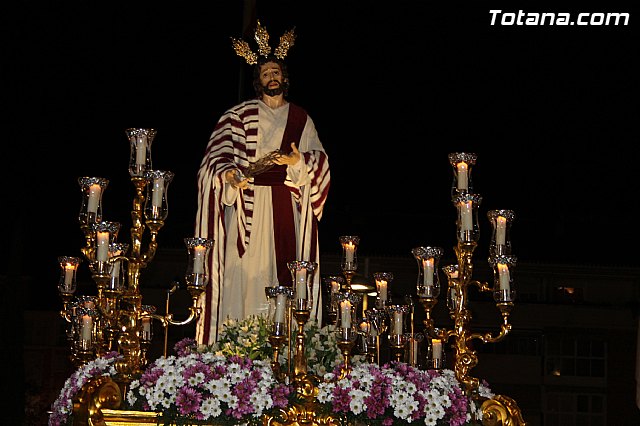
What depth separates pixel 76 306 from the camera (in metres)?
8.35

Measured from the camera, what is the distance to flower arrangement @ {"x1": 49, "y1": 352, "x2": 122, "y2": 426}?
779 cm

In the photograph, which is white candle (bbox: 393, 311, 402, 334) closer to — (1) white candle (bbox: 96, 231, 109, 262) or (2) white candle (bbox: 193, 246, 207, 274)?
(2) white candle (bbox: 193, 246, 207, 274)

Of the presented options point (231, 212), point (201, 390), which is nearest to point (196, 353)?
point (201, 390)

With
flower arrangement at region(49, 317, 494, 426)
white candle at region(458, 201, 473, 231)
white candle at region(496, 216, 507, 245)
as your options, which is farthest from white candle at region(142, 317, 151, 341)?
white candle at region(496, 216, 507, 245)

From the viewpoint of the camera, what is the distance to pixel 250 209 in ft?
31.8

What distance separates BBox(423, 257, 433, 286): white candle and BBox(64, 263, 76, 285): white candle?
2.68m

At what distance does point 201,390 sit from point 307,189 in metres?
2.84

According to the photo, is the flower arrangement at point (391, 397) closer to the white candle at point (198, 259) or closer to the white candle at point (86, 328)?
the white candle at point (198, 259)

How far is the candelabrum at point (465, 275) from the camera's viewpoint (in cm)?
779

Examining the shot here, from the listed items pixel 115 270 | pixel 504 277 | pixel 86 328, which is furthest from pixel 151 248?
pixel 504 277

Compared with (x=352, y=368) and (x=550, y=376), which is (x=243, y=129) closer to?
(x=352, y=368)

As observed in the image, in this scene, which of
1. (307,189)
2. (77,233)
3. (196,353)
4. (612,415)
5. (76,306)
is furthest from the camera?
(612,415)

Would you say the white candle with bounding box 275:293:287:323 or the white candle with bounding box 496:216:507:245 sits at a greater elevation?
the white candle with bounding box 496:216:507:245

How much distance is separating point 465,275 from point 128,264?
2259 millimetres
